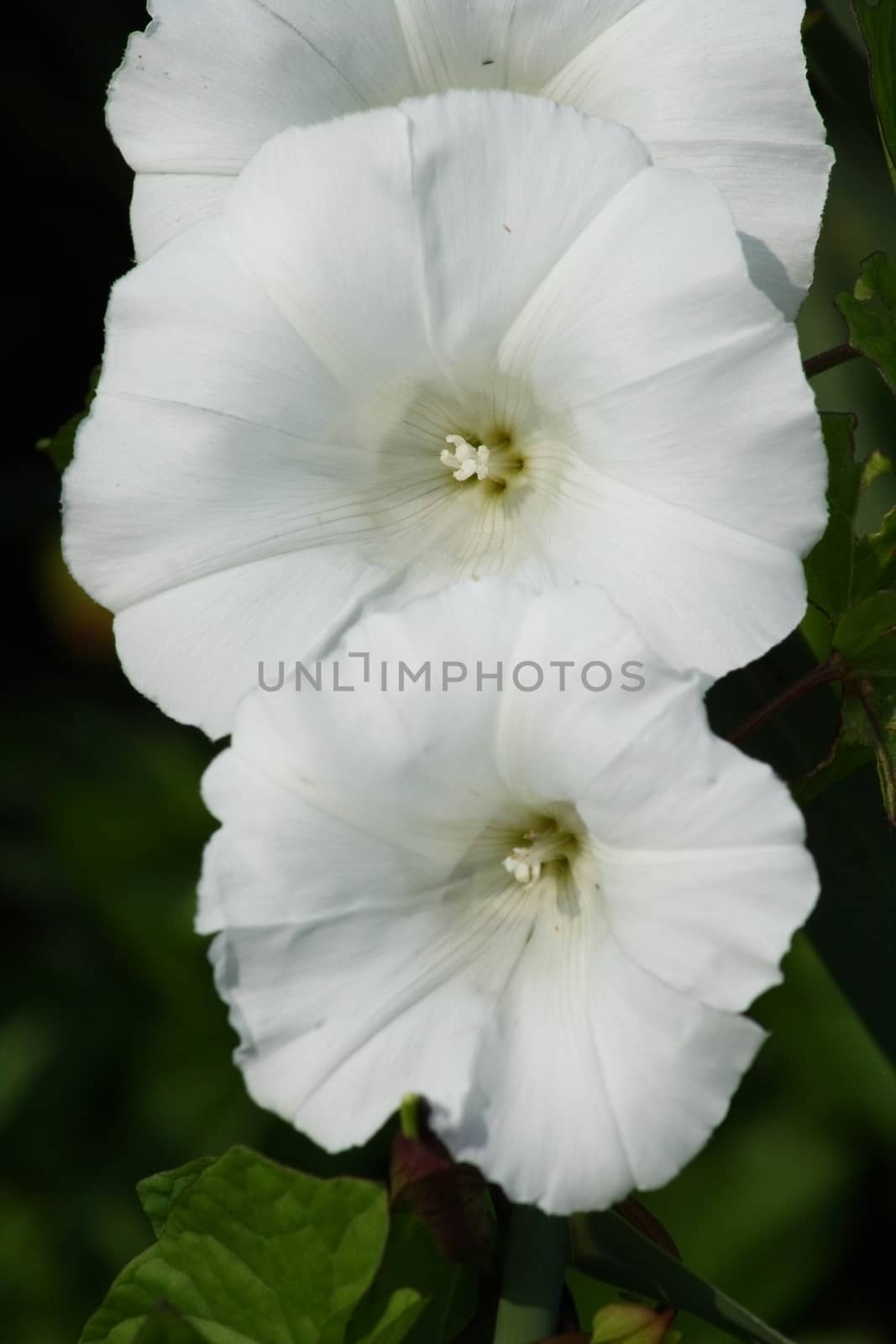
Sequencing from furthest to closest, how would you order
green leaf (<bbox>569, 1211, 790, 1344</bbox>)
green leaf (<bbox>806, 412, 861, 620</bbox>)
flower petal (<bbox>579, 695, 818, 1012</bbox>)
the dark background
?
the dark background, green leaf (<bbox>806, 412, 861, 620</bbox>), green leaf (<bbox>569, 1211, 790, 1344</bbox>), flower petal (<bbox>579, 695, 818, 1012</bbox>)

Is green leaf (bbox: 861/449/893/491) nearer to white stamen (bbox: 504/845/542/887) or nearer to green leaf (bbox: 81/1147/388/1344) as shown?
white stamen (bbox: 504/845/542/887)

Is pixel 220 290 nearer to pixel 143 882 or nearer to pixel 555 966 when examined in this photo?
pixel 555 966

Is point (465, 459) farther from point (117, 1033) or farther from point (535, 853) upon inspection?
point (117, 1033)

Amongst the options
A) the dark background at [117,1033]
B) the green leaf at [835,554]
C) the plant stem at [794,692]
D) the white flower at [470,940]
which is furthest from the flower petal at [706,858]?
the dark background at [117,1033]

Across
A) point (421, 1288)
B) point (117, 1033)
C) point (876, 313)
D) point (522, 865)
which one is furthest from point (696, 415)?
point (117, 1033)

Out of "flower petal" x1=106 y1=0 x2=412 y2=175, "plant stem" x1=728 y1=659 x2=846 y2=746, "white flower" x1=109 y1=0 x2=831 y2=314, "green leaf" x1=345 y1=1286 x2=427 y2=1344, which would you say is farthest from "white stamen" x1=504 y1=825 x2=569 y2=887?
"flower petal" x1=106 y1=0 x2=412 y2=175

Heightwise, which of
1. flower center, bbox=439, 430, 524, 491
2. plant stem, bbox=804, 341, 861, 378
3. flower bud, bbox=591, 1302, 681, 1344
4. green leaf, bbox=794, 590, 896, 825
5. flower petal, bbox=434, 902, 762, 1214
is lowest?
flower bud, bbox=591, 1302, 681, 1344
